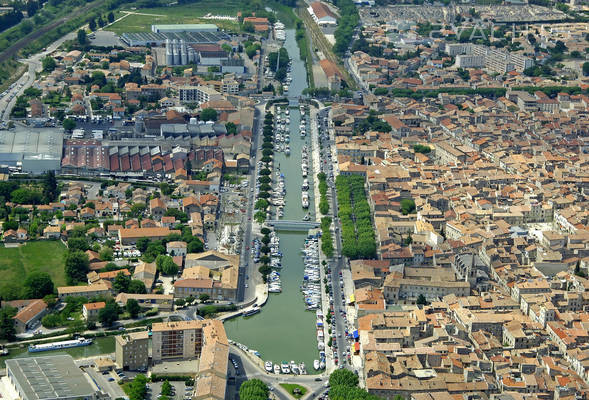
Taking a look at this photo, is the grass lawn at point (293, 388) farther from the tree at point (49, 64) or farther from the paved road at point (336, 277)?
the tree at point (49, 64)

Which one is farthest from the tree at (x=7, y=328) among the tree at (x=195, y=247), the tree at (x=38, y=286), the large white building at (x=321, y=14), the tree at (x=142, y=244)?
the large white building at (x=321, y=14)

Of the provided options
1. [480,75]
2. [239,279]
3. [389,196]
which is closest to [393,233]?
[389,196]

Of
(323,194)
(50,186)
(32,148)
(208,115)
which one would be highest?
(208,115)

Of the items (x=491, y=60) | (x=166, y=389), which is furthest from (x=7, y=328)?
(x=491, y=60)

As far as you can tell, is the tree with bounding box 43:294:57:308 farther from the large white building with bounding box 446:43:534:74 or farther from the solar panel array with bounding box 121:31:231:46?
the large white building with bounding box 446:43:534:74

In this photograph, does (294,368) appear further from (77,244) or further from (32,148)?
(32,148)
